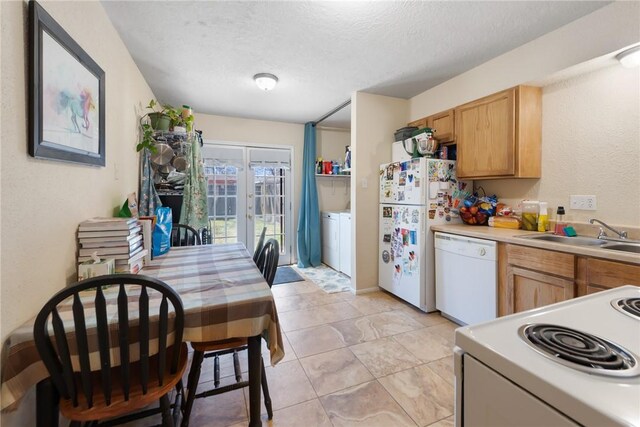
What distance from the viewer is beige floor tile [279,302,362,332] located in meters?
2.53

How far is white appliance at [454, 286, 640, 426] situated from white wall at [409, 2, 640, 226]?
1.69 meters

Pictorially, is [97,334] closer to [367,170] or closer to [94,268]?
[94,268]

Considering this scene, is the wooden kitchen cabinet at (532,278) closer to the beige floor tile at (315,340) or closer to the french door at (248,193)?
the beige floor tile at (315,340)

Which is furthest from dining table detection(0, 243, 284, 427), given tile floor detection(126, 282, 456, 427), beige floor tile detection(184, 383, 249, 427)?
tile floor detection(126, 282, 456, 427)

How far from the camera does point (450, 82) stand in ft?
9.45

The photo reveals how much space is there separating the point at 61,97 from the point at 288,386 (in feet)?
6.41

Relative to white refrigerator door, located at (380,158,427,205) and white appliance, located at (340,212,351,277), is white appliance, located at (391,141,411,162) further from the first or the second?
white appliance, located at (340,212,351,277)

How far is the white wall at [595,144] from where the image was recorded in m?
1.83

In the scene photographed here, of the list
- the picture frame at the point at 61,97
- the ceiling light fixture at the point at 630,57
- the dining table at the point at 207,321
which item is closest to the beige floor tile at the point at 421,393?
the dining table at the point at 207,321

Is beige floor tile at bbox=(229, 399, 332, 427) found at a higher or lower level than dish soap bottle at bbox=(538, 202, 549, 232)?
lower

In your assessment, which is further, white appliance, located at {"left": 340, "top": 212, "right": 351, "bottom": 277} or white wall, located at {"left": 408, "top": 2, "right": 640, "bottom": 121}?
white appliance, located at {"left": 340, "top": 212, "right": 351, "bottom": 277}

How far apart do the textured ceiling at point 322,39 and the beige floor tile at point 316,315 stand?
2.39 metres

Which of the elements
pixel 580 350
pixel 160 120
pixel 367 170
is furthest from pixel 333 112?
pixel 580 350

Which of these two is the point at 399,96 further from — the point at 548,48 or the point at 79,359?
the point at 79,359
